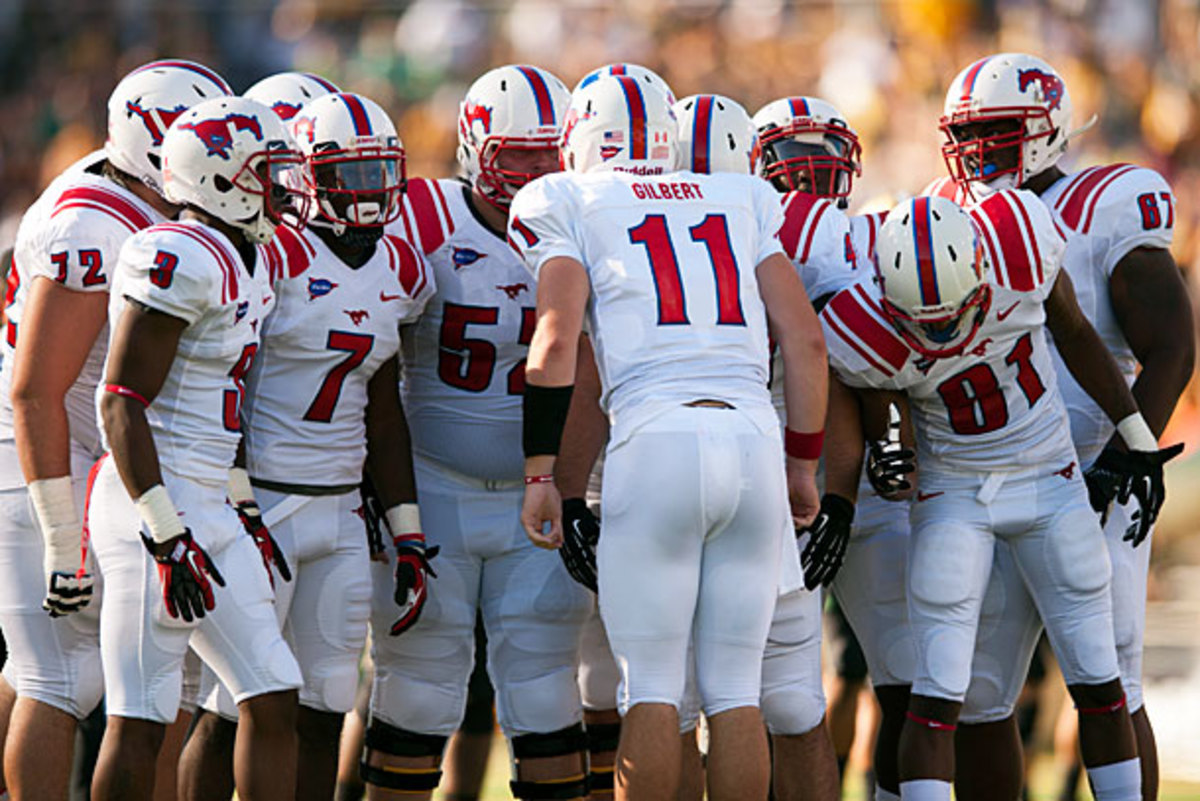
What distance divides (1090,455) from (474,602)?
1.80 meters

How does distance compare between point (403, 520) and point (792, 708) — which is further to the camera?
point (403, 520)

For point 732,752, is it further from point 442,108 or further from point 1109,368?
point 442,108

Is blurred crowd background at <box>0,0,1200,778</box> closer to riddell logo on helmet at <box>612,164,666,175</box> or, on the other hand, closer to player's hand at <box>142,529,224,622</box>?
riddell logo on helmet at <box>612,164,666,175</box>

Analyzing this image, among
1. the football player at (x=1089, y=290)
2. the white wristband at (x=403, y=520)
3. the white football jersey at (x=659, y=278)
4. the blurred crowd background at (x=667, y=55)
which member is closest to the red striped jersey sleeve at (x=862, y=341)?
the white football jersey at (x=659, y=278)

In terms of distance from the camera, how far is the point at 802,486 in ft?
15.6

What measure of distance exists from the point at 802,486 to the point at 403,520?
1.08 metres

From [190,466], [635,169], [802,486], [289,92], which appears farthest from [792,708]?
[289,92]

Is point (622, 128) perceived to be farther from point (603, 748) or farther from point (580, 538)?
point (603, 748)

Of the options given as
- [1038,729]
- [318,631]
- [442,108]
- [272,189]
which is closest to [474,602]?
[318,631]

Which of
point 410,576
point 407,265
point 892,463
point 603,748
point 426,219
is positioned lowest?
point 603,748

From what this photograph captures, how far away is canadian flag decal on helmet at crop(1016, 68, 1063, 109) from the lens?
5379 mm

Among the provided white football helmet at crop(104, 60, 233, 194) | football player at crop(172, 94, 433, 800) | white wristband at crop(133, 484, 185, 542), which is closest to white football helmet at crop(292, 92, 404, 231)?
football player at crop(172, 94, 433, 800)

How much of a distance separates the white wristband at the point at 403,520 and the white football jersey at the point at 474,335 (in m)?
0.26

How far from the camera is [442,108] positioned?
12820 millimetres
